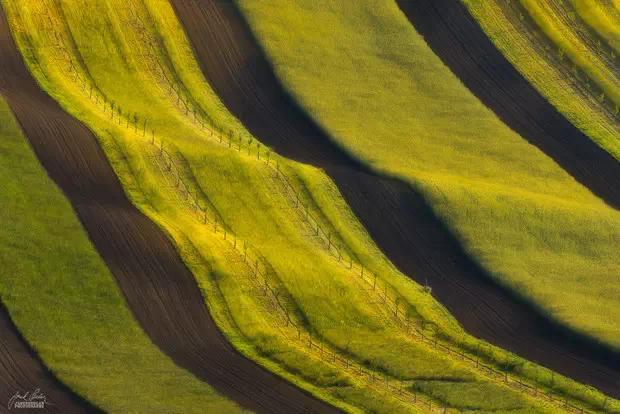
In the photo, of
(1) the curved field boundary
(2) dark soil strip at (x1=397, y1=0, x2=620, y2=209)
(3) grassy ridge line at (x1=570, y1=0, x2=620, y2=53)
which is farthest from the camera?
(3) grassy ridge line at (x1=570, y1=0, x2=620, y2=53)

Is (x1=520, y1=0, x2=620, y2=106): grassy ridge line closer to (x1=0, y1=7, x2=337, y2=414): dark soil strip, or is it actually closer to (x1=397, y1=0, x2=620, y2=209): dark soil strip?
(x1=397, y1=0, x2=620, y2=209): dark soil strip

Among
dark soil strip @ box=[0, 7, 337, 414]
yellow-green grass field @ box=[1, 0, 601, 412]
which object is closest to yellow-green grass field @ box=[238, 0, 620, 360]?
yellow-green grass field @ box=[1, 0, 601, 412]

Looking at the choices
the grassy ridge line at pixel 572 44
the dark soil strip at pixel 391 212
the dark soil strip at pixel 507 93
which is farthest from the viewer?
the grassy ridge line at pixel 572 44

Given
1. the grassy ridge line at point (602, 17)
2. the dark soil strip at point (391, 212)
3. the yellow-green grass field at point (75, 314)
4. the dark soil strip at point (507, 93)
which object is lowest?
the yellow-green grass field at point (75, 314)

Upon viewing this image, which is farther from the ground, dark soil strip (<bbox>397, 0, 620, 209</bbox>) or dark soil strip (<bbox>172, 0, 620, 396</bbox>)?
dark soil strip (<bbox>397, 0, 620, 209</bbox>)

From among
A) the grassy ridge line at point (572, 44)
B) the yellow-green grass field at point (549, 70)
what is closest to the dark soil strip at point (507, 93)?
the yellow-green grass field at point (549, 70)

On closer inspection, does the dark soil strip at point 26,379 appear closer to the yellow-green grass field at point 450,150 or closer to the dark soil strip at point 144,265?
the dark soil strip at point 144,265
